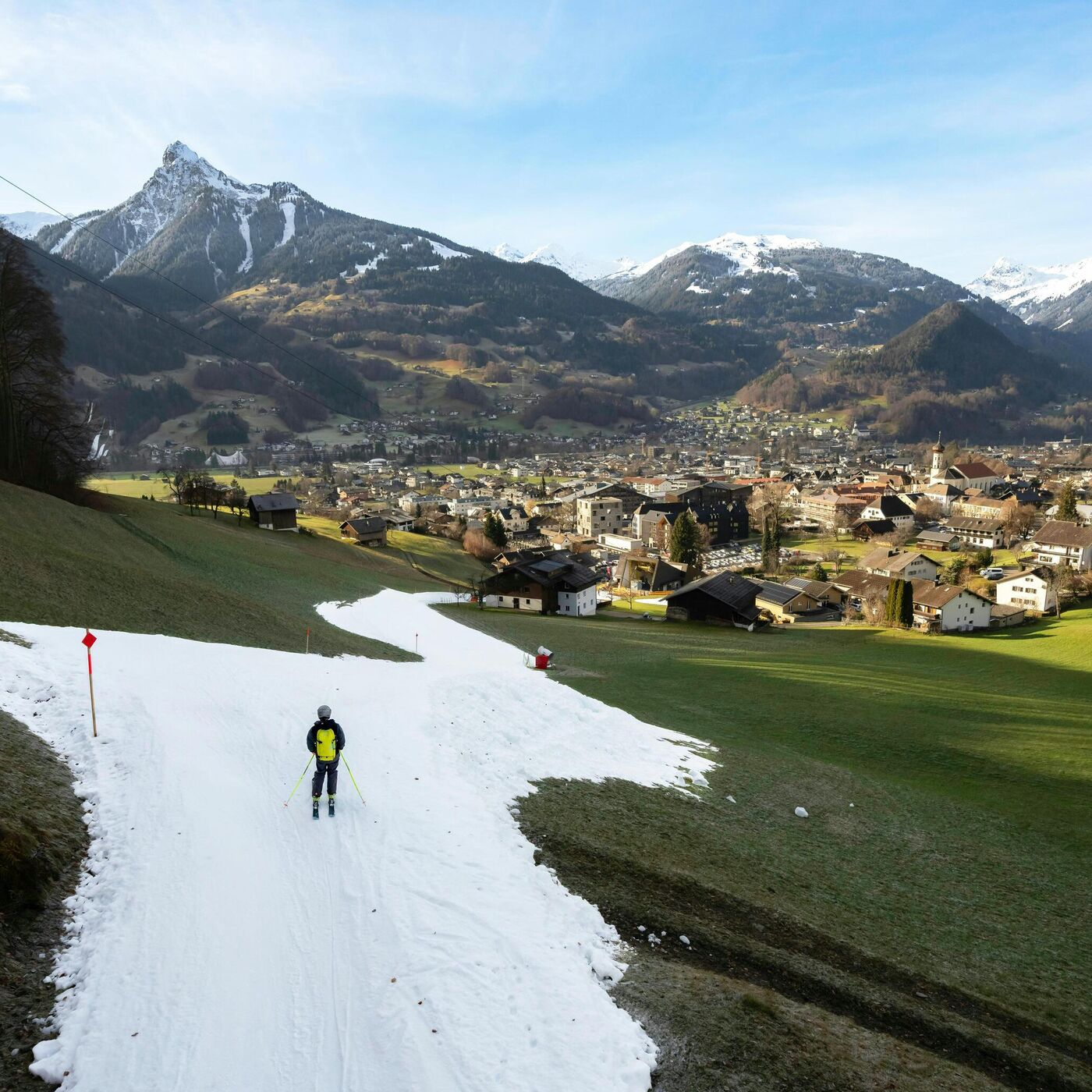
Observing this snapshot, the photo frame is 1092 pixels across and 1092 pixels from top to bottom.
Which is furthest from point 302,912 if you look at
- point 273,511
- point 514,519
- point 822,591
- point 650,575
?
point 514,519

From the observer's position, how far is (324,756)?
10.5 metres

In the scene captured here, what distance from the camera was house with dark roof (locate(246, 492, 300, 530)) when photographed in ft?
202

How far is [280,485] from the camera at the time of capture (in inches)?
4594

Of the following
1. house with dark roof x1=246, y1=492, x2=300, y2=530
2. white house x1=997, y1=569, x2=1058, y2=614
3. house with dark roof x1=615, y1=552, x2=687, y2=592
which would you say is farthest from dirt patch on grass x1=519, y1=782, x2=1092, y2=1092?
house with dark roof x1=615, y1=552, x2=687, y2=592

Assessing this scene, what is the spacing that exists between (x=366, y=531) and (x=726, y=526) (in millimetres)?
65677

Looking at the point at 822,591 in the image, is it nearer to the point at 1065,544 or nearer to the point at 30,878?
the point at 1065,544

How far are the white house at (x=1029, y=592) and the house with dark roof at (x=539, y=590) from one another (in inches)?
1510

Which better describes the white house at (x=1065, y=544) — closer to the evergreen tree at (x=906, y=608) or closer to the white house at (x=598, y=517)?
the evergreen tree at (x=906, y=608)

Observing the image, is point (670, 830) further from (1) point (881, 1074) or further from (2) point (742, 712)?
(2) point (742, 712)

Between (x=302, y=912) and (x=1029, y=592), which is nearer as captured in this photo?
(x=302, y=912)

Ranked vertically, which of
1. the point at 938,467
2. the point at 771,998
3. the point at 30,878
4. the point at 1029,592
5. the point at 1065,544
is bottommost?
the point at 1029,592

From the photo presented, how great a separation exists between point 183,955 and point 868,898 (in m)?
11.0

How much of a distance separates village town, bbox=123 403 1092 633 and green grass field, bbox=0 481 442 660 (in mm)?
15463

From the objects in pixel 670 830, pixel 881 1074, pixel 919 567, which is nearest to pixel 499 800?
pixel 670 830
